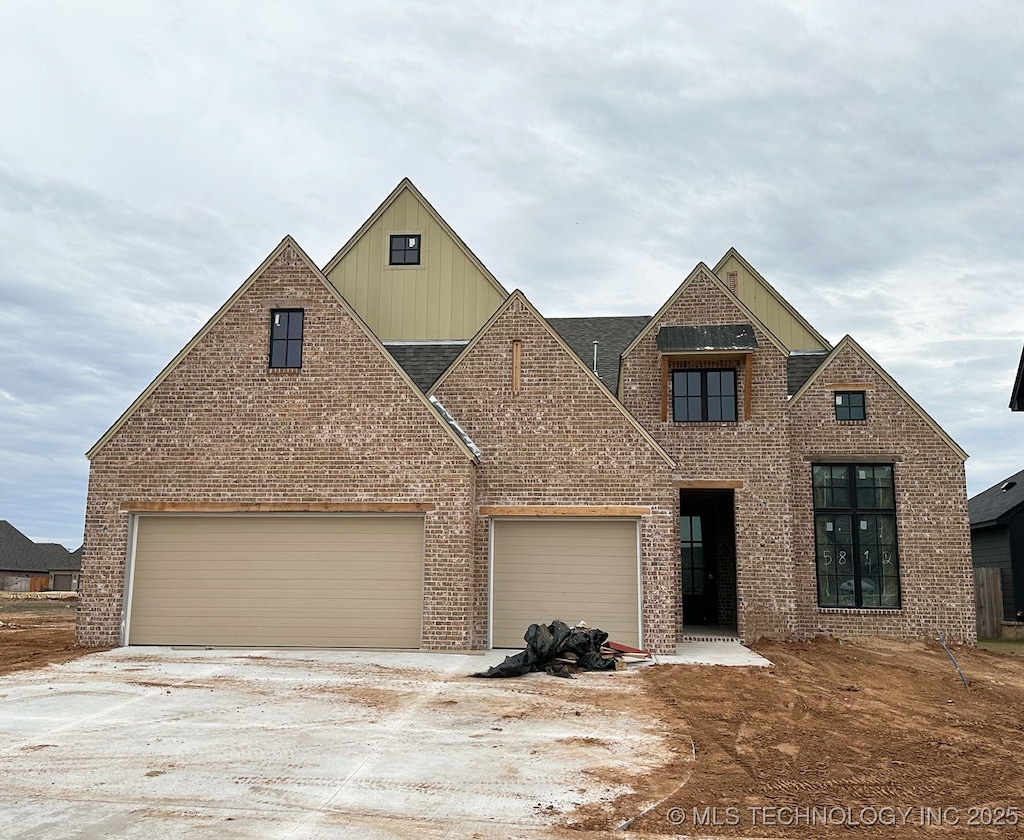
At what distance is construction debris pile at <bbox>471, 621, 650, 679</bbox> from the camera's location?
40.8ft

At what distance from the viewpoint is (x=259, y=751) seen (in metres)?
7.54

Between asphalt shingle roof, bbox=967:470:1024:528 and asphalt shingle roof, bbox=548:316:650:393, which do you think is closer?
asphalt shingle roof, bbox=548:316:650:393

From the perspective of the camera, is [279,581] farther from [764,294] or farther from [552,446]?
[764,294]

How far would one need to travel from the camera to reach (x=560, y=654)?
42.3ft

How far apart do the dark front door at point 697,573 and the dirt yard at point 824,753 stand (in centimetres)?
580

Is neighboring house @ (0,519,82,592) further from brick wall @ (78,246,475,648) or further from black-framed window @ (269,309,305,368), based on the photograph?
black-framed window @ (269,309,305,368)

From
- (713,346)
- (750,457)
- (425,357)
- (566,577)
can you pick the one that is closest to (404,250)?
(425,357)

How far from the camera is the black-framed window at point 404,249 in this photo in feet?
65.3

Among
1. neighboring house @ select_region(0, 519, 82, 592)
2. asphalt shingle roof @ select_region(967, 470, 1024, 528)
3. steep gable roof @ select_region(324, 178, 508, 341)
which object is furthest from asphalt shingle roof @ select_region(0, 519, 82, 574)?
asphalt shingle roof @ select_region(967, 470, 1024, 528)

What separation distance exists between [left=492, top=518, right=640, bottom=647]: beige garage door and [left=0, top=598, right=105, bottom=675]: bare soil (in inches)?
292

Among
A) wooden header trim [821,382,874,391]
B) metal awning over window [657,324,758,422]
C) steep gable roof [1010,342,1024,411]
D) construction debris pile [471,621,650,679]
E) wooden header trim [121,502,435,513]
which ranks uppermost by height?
metal awning over window [657,324,758,422]

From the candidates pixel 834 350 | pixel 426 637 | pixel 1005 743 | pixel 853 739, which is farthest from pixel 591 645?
pixel 834 350

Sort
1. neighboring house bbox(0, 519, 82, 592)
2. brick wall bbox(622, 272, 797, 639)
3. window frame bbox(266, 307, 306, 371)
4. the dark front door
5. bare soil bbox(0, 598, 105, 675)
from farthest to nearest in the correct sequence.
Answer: neighboring house bbox(0, 519, 82, 592) → the dark front door → brick wall bbox(622, 272, 797, 639) → window frame bbox(266, 307, 306, 371) → bare soil bbox(0, 598, 105, 675)

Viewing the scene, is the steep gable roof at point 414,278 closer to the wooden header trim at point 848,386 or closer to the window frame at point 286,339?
the window frame at point 286,339
